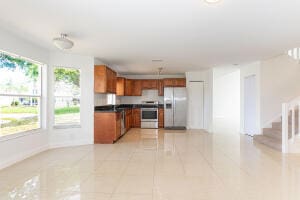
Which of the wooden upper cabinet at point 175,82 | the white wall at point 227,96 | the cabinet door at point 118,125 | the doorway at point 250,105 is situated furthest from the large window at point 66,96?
the white wall at point 227,96

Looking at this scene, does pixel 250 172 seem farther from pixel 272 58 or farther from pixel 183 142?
pixel 272 58

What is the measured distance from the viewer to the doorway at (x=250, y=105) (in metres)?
7.64

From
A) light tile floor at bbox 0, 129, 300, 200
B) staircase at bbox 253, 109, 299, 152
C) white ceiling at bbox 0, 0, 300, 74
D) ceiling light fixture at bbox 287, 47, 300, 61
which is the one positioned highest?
ceiling light fixture at bbox 287, 47, 300, 61

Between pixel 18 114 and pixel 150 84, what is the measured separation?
6243mm

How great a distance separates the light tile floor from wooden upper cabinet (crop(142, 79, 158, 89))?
4949 millimetres

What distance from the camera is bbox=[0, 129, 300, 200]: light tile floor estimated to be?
9.47 ft

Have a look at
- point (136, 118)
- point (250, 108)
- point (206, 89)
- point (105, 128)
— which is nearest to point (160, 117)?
point (136, 118)

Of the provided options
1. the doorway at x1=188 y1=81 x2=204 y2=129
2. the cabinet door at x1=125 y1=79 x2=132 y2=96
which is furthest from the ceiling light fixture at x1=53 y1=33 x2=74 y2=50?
the doorway at x1=188 y1=81 x2=204 y2=129

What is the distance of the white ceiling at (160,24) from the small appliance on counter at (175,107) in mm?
3894

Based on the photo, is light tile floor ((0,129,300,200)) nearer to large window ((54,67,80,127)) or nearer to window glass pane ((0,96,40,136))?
window glass pane ((0,96,40,136))

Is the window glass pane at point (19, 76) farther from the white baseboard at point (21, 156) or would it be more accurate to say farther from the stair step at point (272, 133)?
the stair step at point (272, 133)

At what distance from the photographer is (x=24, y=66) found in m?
4.85

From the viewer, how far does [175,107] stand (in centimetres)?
938

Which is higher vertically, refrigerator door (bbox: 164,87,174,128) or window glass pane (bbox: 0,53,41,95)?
window glass pane (bbox: 0,53,41,95)
